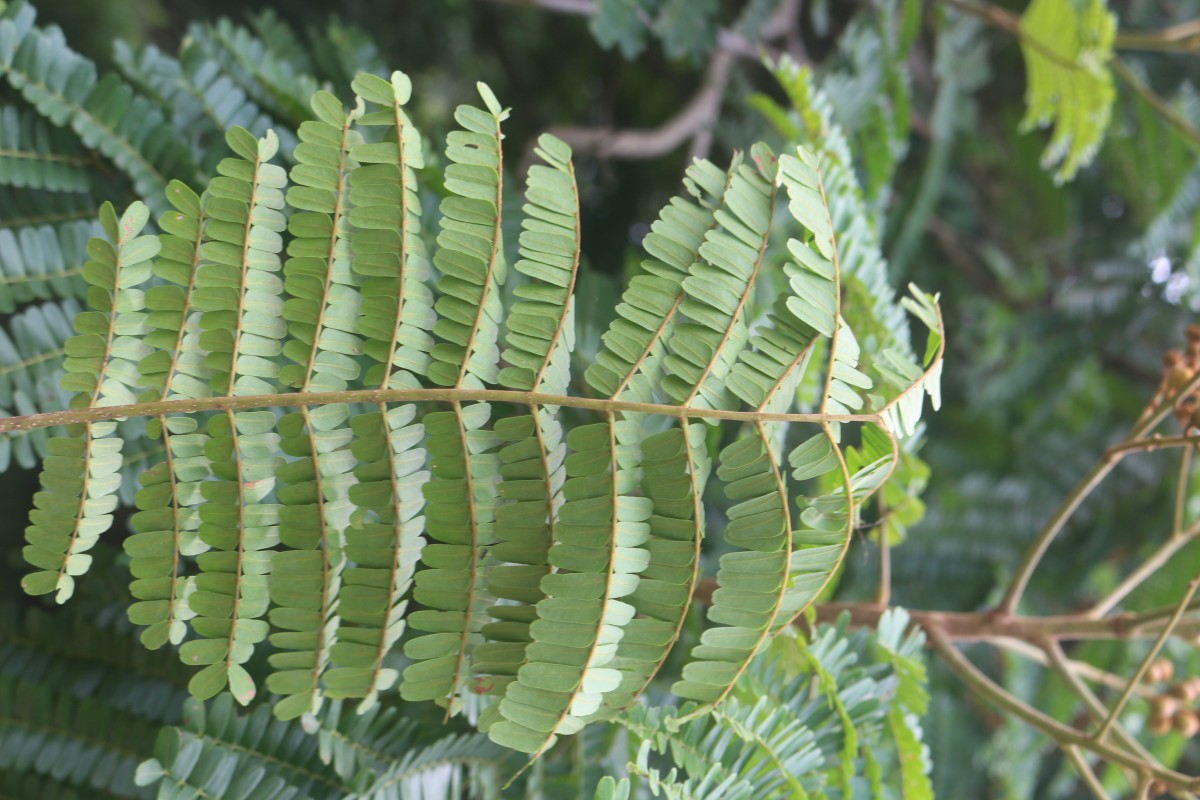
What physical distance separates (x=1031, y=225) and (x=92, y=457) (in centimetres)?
149

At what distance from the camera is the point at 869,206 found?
0.89 m

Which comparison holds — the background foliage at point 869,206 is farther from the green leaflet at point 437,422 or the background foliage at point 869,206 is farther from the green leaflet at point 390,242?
the green leaflet at point 390,242

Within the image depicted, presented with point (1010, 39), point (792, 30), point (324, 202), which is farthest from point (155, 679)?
Answer: point (1010, 39)

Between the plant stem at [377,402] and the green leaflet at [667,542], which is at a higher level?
the plant stem at [377,402]

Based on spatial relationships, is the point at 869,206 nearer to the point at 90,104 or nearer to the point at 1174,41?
the point at 1174,41

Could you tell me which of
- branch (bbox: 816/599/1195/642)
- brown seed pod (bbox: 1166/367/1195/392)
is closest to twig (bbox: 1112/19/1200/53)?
brown seed pod (bbox: 1166/367/1195/392)

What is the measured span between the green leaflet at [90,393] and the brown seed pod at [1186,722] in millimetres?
782

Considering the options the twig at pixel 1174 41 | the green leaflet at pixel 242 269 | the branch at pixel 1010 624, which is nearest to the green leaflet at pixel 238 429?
the green leaflet at pixel 242 269

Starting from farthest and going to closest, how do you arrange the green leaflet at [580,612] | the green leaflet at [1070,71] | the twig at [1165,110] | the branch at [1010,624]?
1. the twig at [1165,110]
2. the green leaflet at [1070,71]
3. the branch at [1010,624]
4. the green leaflet at [580,612]

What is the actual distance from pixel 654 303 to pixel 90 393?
0.93 feet

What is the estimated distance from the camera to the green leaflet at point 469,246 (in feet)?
1.43

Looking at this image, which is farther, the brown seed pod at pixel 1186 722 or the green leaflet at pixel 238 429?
the brown seed pod at pixel 1186 722

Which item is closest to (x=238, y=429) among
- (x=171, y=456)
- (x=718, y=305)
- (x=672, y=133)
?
(x=171, y=456)

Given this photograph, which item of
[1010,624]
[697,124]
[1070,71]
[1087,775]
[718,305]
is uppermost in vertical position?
[697,124]
